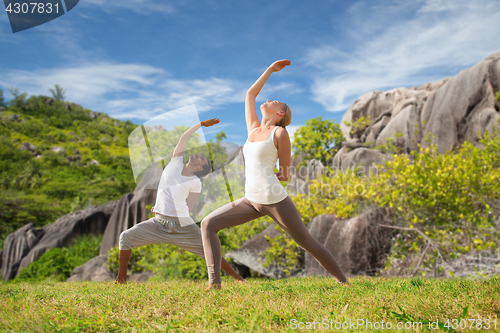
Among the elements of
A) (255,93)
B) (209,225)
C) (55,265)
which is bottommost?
(55,265)

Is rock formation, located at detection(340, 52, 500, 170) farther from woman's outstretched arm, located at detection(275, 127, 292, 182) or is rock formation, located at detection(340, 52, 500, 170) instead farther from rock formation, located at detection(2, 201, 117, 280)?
rock formation, located at detection(2, 201, 117, 280)

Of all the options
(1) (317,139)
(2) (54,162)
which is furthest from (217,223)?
(2) (54,162)

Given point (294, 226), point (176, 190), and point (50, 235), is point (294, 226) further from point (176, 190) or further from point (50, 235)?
point (50, 235)

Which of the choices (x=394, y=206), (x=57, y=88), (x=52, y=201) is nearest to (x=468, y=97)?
(x=394, y=206)

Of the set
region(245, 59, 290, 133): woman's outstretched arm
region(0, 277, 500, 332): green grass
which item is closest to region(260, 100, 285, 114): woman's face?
region(245, 59, 290, 133): woman's outstretched arm

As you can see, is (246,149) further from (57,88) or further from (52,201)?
(57,88)

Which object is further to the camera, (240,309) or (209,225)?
(209,225)

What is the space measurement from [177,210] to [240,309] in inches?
105

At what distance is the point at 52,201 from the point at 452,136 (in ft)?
136

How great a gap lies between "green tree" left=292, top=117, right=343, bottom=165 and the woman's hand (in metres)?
23.2

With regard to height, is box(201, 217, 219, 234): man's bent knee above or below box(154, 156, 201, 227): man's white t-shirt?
below

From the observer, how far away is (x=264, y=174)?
361 centimetres

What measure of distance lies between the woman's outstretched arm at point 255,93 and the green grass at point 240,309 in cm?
194

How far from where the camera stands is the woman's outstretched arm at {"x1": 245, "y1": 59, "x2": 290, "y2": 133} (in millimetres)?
4094
